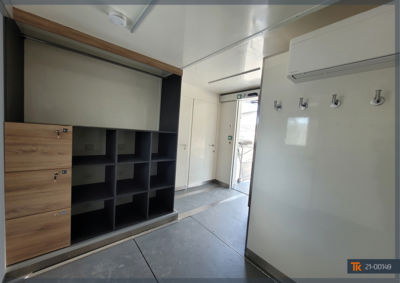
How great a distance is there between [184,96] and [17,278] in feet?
11.1

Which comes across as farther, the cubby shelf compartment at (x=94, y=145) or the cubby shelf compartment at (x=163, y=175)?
the cubby shelf compartment at (x=163, y=175)

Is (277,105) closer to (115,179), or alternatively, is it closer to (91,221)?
(115,179)

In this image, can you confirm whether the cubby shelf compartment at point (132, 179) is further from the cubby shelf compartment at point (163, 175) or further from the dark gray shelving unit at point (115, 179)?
the cubby shelf compartment at point (163, 175)

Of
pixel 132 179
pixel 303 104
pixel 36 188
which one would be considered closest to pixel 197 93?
pixel 132 179

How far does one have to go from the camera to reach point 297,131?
1.48 metres

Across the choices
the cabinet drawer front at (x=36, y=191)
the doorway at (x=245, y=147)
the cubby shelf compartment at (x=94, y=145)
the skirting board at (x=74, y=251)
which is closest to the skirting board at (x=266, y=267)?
the skirting board at (x=74, y=251)

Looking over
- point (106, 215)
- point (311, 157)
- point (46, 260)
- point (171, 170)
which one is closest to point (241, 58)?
point (311, 157)

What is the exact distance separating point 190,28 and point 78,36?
120 cm

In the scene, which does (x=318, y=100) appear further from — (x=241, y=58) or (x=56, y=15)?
(x=56, y=15)

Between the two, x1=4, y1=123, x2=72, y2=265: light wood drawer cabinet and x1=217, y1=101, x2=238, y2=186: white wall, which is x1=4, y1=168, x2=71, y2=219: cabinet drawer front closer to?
x1=4, y1=123, x2=72, y2=265: light wood drawer cabinet

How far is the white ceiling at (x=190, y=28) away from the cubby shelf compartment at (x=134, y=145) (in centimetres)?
117

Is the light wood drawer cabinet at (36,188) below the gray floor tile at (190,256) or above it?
above

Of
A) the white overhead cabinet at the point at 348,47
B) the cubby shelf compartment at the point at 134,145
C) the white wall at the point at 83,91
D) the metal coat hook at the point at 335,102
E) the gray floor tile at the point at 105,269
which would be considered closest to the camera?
the white overhead cabinet at the point at 348,47

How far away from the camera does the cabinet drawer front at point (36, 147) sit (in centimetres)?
135
